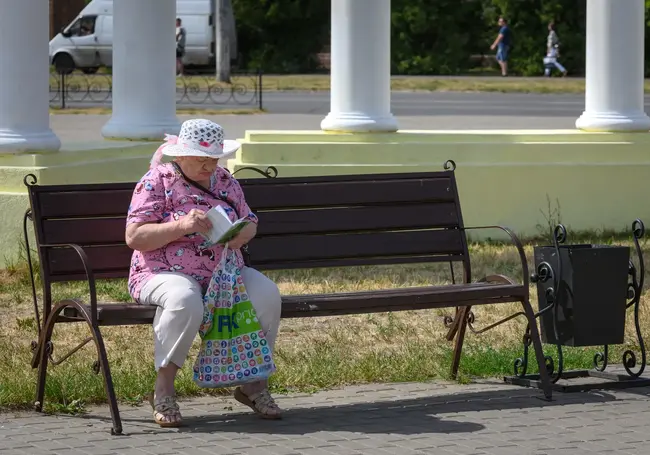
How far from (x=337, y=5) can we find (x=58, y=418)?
20.3 feet

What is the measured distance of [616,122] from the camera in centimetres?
1220

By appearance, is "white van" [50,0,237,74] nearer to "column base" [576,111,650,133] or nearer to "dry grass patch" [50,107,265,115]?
"dry grass patch" [50,107,265,115]

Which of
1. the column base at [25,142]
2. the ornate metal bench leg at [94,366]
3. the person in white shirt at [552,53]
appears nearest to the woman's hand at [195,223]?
the ornate metal bench leg at [94,366]

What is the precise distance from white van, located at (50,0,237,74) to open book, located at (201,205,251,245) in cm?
3252

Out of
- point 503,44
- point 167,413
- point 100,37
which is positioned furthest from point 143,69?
point 503,44

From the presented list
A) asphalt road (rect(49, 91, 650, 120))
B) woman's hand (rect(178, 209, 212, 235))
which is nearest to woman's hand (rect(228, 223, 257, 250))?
woman's hand (rect(178, 209, 212, 235))

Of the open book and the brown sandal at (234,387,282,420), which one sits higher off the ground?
the open book

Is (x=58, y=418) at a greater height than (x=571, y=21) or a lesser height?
lesser

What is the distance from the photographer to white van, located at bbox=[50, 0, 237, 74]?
38344mm

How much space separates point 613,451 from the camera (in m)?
5.82

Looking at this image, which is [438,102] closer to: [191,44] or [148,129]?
[191,44]

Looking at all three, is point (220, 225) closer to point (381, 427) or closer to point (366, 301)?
point (366, 301)

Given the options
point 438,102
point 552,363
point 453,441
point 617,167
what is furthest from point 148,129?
point 438,102

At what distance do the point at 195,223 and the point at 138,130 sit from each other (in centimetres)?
567
